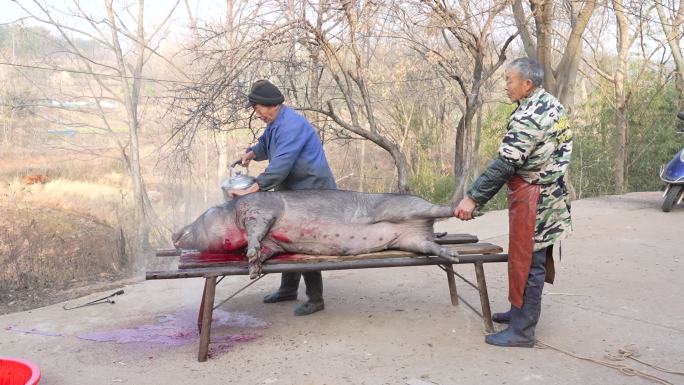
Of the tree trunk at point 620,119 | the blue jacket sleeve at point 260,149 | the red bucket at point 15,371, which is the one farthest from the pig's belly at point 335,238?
the tree trunk at point 620,119

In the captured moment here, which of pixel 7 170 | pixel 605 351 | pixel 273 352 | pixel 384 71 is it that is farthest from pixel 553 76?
pixel 7 170

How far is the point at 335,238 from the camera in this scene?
4.39m

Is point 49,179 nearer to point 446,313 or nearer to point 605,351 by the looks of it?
point 446,313

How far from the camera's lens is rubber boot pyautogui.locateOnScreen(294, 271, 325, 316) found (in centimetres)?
487

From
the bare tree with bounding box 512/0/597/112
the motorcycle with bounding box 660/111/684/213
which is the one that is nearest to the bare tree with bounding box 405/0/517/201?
the bare tree with bounding box 512/0/597/112

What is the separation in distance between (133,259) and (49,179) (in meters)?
9.75

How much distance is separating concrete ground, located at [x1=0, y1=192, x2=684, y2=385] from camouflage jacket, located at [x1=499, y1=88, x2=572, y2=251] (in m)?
0.85

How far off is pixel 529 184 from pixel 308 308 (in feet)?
6.60

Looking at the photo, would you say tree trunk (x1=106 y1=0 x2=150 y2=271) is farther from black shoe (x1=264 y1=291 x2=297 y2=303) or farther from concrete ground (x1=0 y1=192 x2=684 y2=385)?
black shoe (x1=264 y1=291 x2=297 y2=303)

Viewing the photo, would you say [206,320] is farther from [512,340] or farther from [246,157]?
[512,340]

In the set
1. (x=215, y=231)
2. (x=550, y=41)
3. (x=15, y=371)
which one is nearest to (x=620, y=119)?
(x=550, y=41)

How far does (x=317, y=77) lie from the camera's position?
9.47 metres

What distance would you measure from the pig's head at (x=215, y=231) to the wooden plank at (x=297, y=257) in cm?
11

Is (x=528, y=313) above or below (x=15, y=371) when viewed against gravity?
above
